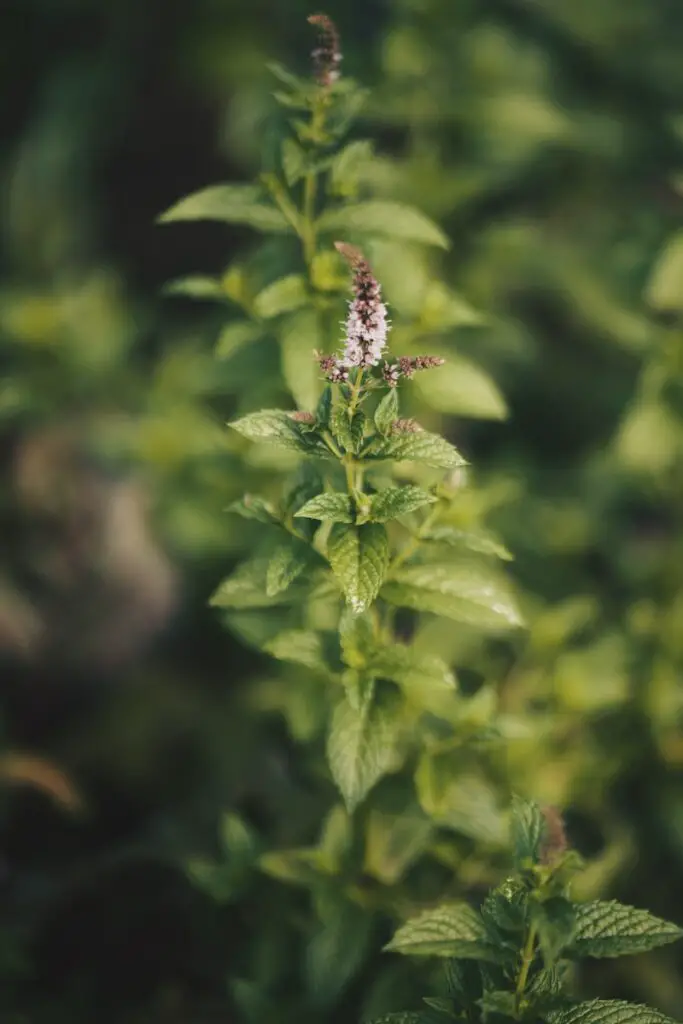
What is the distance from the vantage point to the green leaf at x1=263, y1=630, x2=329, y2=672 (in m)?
1.71

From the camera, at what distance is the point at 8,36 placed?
151 inches

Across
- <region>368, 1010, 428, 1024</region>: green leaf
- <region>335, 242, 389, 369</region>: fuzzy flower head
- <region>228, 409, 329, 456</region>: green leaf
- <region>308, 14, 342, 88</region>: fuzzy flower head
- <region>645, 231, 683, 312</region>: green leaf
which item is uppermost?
<region>308, 14, 342, 88</region>: fuzzy flower head

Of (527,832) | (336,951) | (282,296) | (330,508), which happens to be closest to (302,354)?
(282,296)

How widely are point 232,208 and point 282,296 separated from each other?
8.0 inches

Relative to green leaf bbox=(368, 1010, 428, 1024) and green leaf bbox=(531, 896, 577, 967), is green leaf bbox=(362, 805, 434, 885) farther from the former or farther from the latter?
green leaf bbox=(531, 896, 577, 967)

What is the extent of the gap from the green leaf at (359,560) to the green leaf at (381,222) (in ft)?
2.14

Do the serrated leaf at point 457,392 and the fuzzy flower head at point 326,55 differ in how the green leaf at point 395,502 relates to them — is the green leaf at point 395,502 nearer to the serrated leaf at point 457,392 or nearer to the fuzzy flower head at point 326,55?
the serrated leaf at point 457,392

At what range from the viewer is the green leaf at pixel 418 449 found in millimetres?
1425

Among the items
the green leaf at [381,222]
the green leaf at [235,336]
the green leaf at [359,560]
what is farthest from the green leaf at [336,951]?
the green leaf at [381,222]

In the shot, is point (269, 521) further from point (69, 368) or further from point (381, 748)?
point (69, 368)

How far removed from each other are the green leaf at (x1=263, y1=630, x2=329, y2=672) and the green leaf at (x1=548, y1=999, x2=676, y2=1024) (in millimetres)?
693

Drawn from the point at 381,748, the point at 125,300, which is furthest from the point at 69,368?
the point at 381,748

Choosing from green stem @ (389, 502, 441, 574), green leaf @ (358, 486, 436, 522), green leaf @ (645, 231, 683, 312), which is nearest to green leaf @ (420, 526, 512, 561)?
green stem @ (389, 502, 441, 574)

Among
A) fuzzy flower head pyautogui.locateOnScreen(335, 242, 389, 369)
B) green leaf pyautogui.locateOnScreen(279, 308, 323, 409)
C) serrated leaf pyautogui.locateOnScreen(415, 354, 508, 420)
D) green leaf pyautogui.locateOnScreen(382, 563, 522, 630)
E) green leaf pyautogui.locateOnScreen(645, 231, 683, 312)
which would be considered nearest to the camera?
fuzzy flower head pyautogui.locateOnScreen(335, 242, 389, 369)
